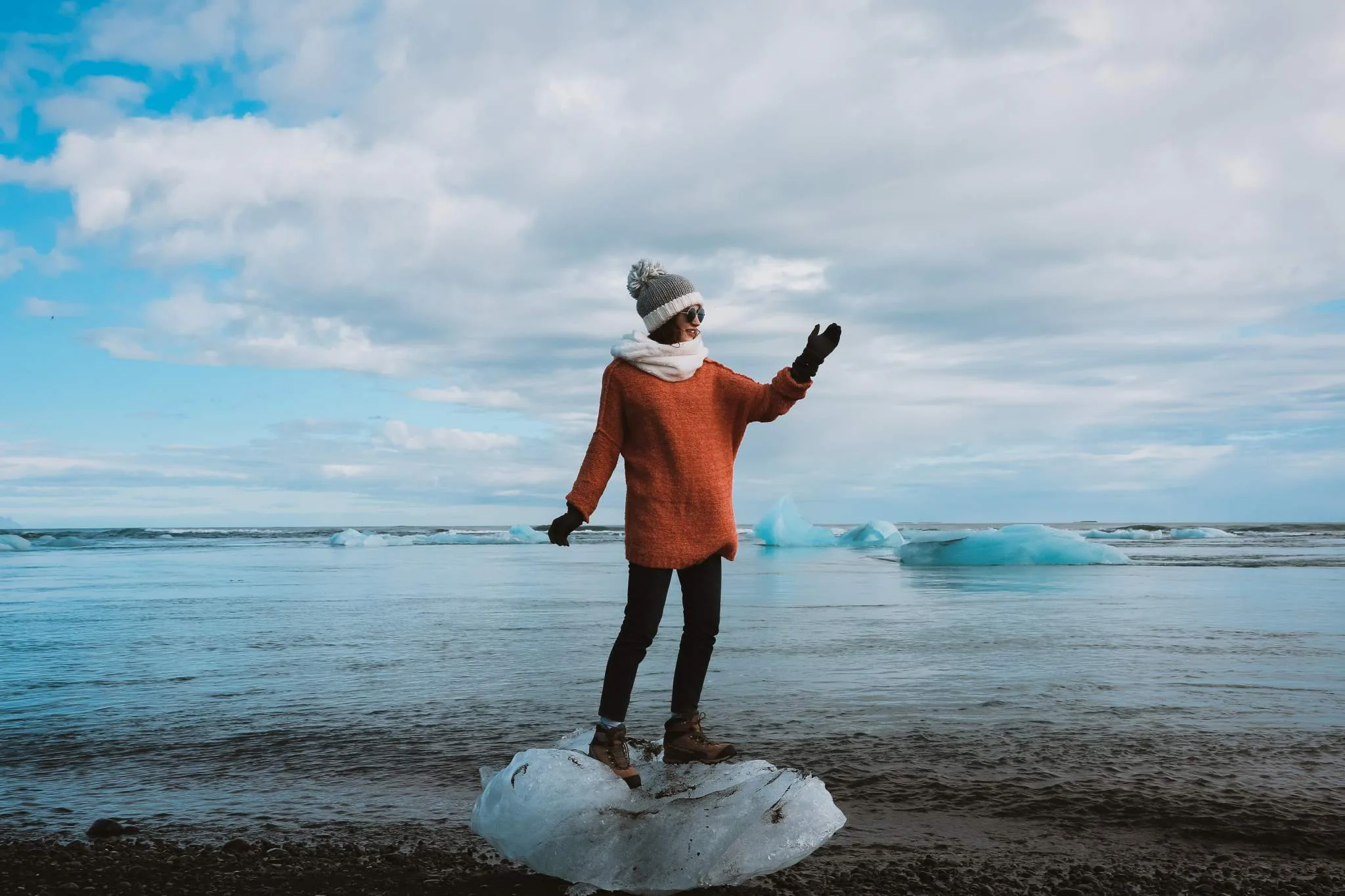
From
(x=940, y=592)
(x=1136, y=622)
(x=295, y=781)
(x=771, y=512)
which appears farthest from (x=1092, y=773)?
(x=771, y=512)

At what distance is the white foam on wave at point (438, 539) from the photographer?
32594 mm

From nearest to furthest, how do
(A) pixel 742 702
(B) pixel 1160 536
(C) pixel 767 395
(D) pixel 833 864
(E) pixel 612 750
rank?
1. (D) pixel 833 864
2. (E) pixel 612 750
3. (C) pixel 767 395
4. (A) pixel 742 702
5. (B) pixel 1160 536

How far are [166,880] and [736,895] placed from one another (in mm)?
1435

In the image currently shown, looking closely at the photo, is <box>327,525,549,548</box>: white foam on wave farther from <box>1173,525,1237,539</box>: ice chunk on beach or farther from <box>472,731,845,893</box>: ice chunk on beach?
<box>472,731,845,893</box>: ice chunk on beach

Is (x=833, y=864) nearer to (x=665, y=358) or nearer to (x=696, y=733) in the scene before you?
(x=696, y=733)

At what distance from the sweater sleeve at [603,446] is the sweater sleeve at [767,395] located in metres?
0.41

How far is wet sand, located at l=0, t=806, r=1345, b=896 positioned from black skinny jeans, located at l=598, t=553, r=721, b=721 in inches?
24.2

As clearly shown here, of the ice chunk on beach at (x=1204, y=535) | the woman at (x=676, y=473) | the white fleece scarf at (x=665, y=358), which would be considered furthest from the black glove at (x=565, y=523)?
the ice chunk on beach at (x=1204, y=535)

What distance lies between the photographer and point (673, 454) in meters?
3.12

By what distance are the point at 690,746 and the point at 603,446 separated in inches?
40.3

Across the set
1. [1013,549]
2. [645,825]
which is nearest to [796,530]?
Result: [1013,549]

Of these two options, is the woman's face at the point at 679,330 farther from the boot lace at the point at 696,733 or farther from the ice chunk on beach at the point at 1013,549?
the ice chunk on beach at the point at 1013,549

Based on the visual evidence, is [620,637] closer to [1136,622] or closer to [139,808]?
[139,808]

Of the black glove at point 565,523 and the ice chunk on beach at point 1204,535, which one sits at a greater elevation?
the black glove at point 565,523
